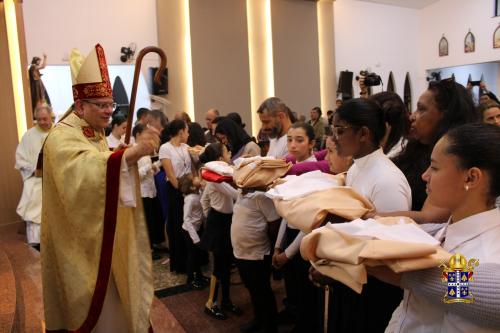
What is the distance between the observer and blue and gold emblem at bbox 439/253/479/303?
0.98 m

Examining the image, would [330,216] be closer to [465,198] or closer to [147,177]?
[465,198]

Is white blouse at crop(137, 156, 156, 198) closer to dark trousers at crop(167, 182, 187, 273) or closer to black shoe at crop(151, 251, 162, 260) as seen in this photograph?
dark trousers at crop(167, 182, 187, 273)

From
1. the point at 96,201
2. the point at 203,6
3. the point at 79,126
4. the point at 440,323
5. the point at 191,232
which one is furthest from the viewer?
the point at 203,6

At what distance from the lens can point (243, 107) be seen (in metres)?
9.51

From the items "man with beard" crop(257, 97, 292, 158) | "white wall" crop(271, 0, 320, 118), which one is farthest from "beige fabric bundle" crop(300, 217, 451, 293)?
"white wall" crop(271, 0, 320, 118)

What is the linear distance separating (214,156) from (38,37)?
5.55 metres

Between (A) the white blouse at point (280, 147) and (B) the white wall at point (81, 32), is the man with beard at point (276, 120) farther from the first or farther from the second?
(B) the white wall at point (81, 32)

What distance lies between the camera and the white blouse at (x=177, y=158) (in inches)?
167

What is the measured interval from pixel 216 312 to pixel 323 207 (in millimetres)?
2160

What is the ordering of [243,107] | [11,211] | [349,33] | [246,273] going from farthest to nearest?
[349,33] → [243,107] → [11,211] → [246,273]

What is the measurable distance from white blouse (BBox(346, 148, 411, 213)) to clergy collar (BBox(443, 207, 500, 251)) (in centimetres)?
53

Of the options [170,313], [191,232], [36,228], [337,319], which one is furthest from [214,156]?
[36,228]

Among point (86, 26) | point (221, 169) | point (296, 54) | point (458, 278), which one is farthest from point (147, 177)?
point (296, 54)

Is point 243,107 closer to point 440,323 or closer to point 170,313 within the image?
point 170,313
